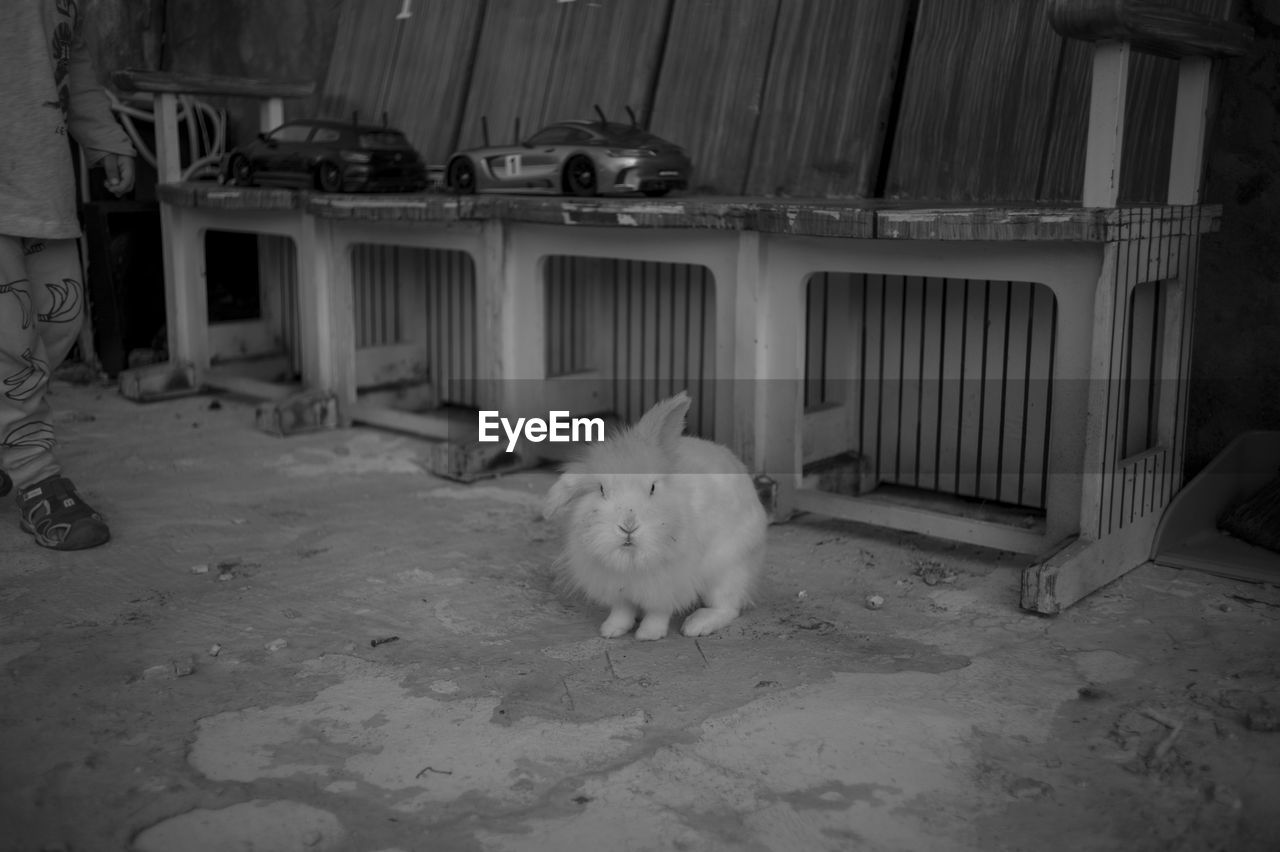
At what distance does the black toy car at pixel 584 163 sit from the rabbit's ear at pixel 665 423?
153cm

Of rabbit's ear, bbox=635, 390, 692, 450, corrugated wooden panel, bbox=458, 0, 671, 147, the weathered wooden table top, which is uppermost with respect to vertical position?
corrugated wooden panel, bbox=458, 0, 671, 147

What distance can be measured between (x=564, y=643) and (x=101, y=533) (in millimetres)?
1598

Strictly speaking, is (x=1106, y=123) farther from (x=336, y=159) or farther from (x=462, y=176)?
(x=336, y=159)

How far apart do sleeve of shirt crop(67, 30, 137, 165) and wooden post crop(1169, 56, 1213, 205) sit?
10.2ft

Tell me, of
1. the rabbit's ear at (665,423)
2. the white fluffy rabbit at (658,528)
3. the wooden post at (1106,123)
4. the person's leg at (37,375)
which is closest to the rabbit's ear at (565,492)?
the white fluffy rabbit at (658,528)

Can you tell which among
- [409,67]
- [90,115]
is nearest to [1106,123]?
[90,115]

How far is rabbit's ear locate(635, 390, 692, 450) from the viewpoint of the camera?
3.00m

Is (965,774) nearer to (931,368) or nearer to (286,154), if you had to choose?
(931,368)

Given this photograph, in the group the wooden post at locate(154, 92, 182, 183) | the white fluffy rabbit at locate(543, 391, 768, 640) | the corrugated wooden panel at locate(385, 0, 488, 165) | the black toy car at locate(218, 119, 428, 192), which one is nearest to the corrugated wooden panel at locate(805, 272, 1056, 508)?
the white fluffy rabbit at locate(543, 391, 768, 640)

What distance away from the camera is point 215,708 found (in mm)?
2629

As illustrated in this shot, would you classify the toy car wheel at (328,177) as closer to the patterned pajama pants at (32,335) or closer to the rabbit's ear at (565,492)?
the patterned pajama pants at (32,335)

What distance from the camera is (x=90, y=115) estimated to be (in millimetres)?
3939

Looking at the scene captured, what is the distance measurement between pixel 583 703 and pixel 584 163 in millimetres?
2352

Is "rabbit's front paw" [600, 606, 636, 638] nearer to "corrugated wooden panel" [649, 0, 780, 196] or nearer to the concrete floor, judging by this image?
the concrete floor
